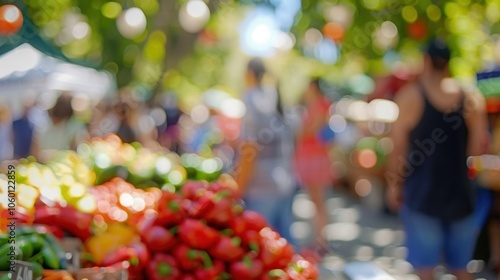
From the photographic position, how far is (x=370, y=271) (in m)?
4.30

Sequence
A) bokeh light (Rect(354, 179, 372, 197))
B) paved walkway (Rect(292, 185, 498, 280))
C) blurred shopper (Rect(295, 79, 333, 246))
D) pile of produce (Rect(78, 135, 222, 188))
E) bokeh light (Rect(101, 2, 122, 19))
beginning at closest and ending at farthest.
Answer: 1. pile of produce (Rect(78, 135, 222, 188))
2. blurred shopper (Rect(295, 79, 333, 246))
3. paved walkway (Rect(292, 185, 498, 280))
4. bokeh light (Rect(101, 2, 122, 19))
5. bokeh light (Rect(354, 179, 372, 197))

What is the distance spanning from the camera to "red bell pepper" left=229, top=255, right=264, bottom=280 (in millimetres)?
3422

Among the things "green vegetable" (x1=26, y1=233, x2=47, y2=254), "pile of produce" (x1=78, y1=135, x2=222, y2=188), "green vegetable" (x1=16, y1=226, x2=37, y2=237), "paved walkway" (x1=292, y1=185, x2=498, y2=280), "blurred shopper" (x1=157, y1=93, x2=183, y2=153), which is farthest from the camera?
"blurred shopper" (x1=157, y1=93, x2=183, y2=153)

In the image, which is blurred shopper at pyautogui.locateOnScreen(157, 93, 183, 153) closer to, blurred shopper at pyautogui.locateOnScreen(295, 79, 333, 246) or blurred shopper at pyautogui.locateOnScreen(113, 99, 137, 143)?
blurred shopper at pyautogui.locateOnScreen(113, 99, 137, 143)

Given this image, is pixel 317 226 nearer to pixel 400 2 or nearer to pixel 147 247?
pixel 400 2

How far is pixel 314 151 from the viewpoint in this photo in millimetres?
8250

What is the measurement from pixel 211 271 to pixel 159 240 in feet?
0.81

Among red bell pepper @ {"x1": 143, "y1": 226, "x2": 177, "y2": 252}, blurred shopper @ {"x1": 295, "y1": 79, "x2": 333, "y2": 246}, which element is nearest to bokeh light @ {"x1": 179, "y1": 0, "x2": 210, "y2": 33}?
blurred shopper @ {"x1": 295, "y1": 79, "x2": 333, "y2": 246}

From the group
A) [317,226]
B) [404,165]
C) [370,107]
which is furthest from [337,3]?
[370,107]

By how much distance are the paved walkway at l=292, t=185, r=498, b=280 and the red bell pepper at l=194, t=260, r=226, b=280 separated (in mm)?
804

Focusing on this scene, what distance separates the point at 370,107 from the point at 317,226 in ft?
38.5

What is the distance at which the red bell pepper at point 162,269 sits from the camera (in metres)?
3.39

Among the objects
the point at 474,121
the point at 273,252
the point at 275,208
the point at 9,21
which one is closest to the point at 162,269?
the point at 273,252

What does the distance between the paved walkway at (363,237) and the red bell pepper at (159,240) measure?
3.10 ft
